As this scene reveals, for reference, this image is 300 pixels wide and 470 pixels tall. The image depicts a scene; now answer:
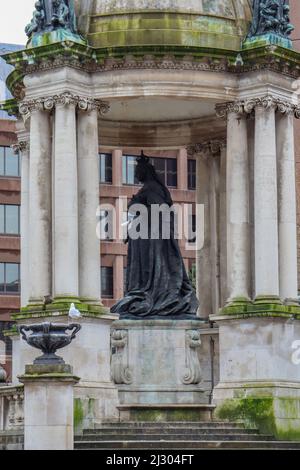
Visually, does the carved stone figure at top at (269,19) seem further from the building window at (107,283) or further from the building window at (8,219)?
the building window at (8,219)

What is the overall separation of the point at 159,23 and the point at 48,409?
12286 mm

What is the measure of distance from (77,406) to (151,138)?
1001 cm

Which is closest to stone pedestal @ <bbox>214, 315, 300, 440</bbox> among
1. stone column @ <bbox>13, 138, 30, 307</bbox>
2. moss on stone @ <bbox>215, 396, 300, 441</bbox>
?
moss on stone @ <bbox>215, 396, 300, 441</bbox>

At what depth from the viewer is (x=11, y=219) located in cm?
9662

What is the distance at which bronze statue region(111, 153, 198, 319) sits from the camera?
4256 cm

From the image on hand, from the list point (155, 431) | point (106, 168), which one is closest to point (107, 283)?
point (106, 168)

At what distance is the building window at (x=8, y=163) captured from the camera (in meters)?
96.1

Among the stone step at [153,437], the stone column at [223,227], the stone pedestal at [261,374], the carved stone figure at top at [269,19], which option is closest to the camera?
the stone step at [153,437]

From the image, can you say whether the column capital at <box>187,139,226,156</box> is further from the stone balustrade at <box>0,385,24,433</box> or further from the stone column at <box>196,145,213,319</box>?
the stone balustrade at <box>0,385,24,433</box>

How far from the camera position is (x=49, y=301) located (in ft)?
132

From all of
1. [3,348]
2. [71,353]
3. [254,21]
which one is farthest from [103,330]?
[3,348]

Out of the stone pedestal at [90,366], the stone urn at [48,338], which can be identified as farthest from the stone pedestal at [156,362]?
the stone urn at [48,338]

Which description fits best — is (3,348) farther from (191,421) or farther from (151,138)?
(191,421)

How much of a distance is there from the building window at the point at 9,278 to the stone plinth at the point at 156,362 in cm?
5466
